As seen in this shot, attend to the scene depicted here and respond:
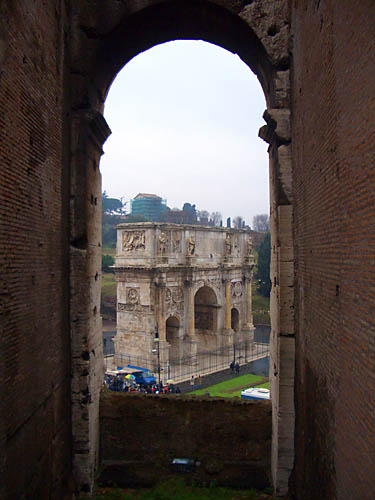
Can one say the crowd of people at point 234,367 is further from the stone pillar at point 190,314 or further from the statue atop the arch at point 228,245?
the statue atop the arch at point 228,245

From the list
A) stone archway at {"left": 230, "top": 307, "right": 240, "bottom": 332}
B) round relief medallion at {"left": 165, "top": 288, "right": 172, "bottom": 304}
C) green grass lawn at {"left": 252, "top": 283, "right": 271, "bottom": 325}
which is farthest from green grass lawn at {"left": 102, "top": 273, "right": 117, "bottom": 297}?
round relief medallion at {"left": 165, "top": 288, "right": 172, "bottom": 304}

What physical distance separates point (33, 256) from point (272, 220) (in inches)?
142

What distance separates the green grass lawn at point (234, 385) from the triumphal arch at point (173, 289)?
2941 mm

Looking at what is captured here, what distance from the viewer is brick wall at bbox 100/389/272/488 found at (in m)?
6.76

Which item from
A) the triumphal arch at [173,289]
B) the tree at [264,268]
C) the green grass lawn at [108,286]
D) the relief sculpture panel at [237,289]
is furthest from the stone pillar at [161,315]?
the tree at [264,268]

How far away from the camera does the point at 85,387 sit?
6348mm

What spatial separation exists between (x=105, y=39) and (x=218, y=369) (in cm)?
2257

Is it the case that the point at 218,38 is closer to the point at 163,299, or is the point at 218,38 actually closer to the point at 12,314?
the point at 12,314

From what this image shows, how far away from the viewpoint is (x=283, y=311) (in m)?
6.31

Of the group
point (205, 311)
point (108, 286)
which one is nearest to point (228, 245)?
point (205, 311)

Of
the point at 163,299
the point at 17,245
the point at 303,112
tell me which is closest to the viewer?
the point at 17,245

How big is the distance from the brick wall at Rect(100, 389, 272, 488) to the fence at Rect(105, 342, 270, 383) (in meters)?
16.3

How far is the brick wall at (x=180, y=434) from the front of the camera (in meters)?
6.76

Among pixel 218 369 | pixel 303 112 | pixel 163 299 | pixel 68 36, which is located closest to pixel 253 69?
pixel 303 112
